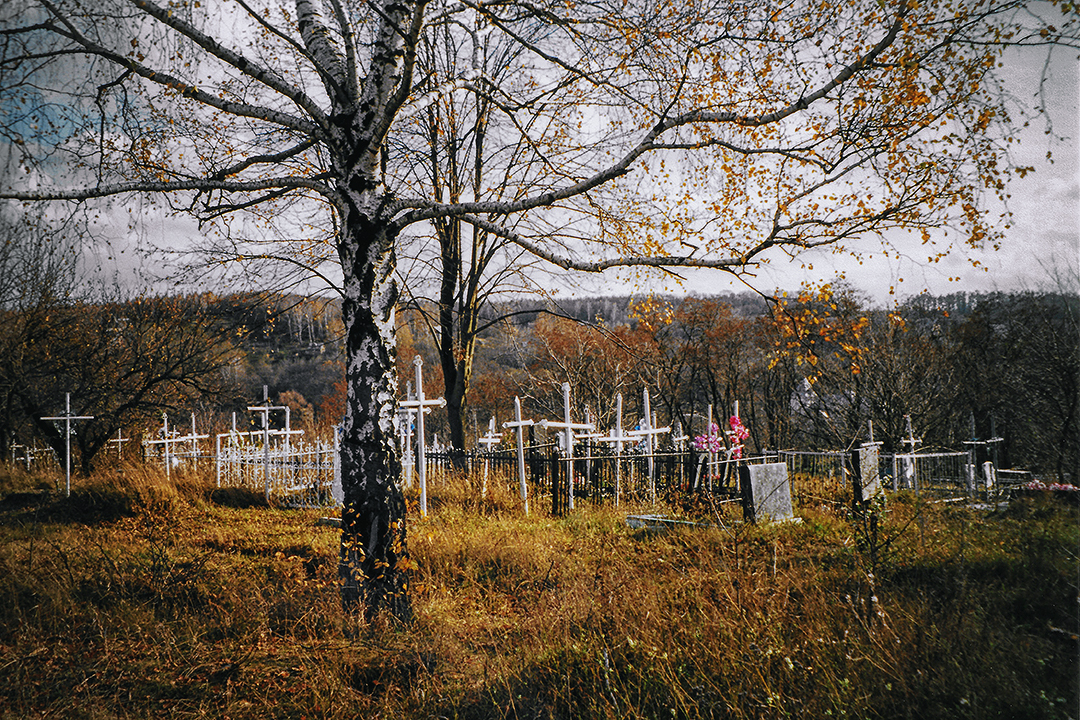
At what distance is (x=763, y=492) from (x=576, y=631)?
19.2ft

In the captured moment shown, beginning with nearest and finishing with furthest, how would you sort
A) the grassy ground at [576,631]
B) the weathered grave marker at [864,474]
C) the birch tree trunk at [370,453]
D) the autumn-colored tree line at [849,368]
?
the grassy ground at [576,631] < the birch tree trunk at [370,453] < the weathered grave marker at [864,474] < the autumn-colored tree line at [849,368]

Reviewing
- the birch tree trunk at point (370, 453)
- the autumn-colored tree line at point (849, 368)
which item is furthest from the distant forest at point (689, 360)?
the birch tree trunk at point (370, 453)

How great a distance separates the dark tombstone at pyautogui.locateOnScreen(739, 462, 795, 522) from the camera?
9.20 metres

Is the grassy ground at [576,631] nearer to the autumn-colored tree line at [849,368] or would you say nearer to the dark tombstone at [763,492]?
the dark tombstone at [763,492]

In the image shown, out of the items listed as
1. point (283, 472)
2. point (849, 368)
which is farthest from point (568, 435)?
point (283, 472)

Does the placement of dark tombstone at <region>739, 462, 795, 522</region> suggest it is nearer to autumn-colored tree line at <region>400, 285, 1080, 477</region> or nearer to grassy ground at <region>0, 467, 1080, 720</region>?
grassy ground at <region>0, 467, 1080, 720</region>

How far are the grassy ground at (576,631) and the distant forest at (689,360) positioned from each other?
1.89 m

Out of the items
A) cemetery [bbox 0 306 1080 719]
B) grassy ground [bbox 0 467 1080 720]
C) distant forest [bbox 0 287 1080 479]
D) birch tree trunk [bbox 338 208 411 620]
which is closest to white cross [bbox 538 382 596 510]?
cemetery [bbox 0 306 1080 719]

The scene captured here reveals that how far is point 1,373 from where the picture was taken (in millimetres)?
13922

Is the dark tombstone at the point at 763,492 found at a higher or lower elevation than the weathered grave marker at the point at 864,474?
lower

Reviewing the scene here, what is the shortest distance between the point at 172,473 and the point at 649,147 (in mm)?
13635

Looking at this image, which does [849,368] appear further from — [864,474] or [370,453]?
[370,453]

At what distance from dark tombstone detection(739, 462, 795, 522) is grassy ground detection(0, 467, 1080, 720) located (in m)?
1.14

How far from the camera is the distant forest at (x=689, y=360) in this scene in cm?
966
